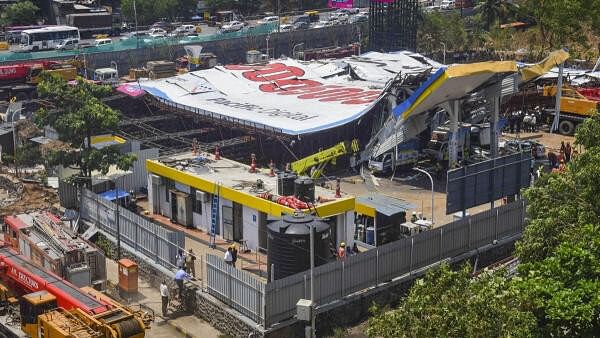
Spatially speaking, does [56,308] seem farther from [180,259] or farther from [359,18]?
[359,18]

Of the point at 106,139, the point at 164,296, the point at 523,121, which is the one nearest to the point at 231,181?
the point at 164,296

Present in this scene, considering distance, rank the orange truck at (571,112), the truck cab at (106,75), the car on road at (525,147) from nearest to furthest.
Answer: the car on road at (525,147) → the orange truck at (571,112) → the truck cab at (106,75)

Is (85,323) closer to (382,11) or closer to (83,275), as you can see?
(83,275)

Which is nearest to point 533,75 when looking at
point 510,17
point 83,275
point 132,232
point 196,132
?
point 196,132

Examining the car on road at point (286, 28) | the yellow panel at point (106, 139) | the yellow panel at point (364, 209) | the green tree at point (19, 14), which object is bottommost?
the yellow panel at point (364, 209)

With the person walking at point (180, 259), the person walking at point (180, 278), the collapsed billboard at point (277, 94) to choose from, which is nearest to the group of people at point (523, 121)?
the collapsed billboard at point (277, 94)

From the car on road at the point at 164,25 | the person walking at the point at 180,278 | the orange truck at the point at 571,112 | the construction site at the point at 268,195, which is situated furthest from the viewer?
the car on road at the point at 164,25

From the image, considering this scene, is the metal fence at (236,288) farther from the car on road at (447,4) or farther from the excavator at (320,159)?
the car on road at (447,4)

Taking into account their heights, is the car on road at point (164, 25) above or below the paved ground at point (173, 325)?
above
